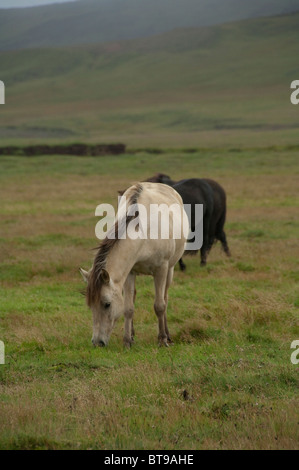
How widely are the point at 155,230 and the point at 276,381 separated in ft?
9.06

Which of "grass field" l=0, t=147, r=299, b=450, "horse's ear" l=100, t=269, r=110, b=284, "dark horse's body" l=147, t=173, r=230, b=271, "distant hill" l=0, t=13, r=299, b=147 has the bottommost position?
"grass field" l=0, t=147, r=299, b=450

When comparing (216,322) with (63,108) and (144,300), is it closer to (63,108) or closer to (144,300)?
(144,300)

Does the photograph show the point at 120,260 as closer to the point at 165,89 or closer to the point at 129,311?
the point at 129,311

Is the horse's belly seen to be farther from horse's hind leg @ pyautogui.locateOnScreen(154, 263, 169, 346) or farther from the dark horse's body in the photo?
the dark horse's body

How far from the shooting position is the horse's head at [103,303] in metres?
7.19

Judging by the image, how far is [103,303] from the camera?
7.22 m

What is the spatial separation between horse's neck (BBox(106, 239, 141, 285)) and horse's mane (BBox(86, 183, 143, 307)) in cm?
6

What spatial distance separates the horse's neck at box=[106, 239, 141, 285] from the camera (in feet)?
24.3

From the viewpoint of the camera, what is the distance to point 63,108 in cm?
11238

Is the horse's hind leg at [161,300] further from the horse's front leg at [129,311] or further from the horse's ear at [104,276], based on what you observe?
the horse's ear at [104,276]

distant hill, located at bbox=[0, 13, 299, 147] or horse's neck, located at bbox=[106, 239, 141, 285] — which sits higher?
distant hill, located at bbox=[0, 13, 299, 147]

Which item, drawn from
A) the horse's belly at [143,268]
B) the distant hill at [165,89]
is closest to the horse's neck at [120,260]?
the horse's belly at [143,268]

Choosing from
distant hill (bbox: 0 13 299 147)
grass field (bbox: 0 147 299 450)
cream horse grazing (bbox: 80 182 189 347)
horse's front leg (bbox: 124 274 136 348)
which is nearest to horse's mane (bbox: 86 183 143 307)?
cream horse grazing (bbox: 80 182 189 347)

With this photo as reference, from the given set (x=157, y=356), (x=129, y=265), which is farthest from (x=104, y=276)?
(x=157, y=356)
